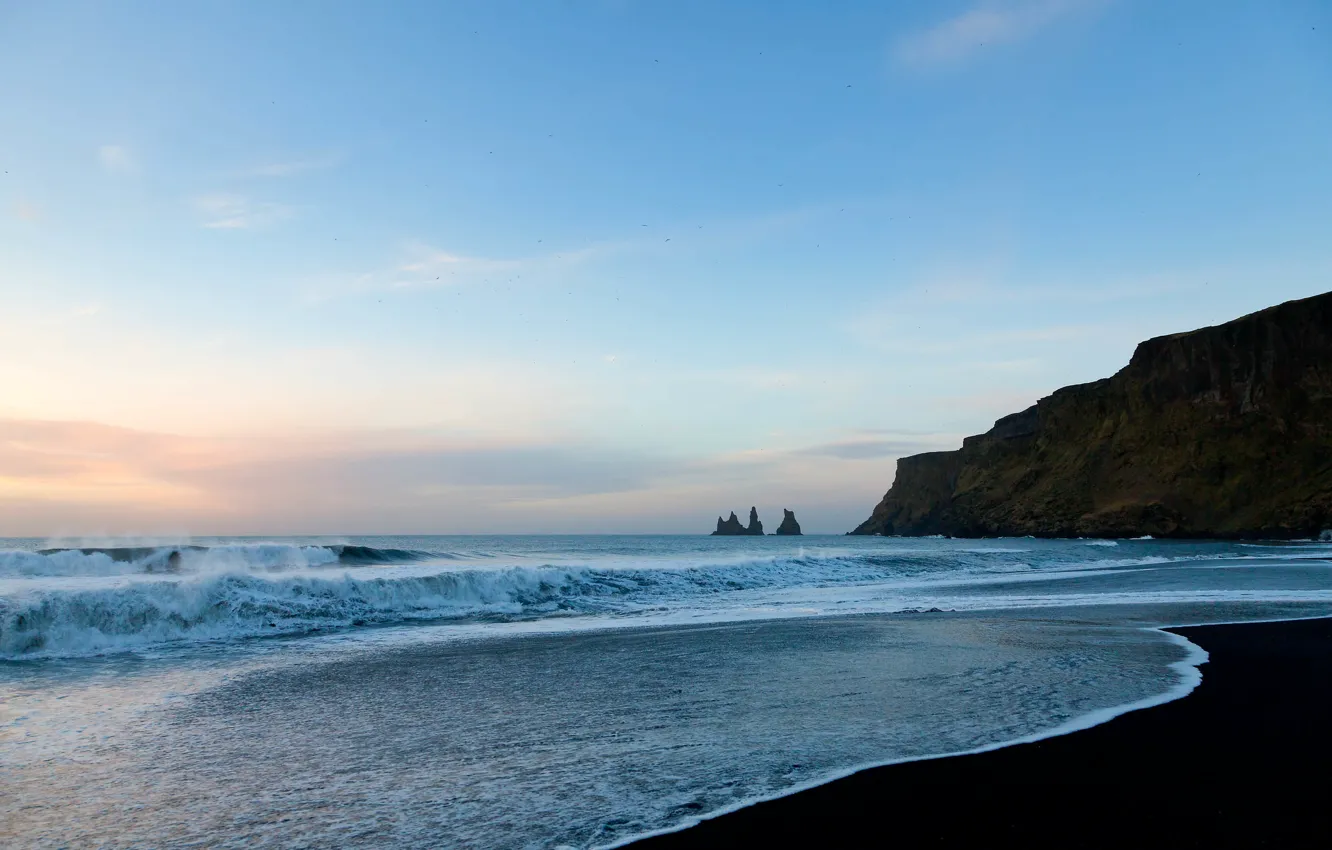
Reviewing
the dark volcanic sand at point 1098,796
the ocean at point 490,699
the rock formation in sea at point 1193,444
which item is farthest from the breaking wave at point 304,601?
the rock formation in sea at point 1193,444

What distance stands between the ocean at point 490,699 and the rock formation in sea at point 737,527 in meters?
154

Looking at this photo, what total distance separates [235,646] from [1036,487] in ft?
319

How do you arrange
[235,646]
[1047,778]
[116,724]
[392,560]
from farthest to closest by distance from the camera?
[392,560]
[235,646]
[116,724]
[1047,778]

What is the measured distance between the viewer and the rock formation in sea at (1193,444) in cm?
6975

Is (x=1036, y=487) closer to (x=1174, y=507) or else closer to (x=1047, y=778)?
(x=1174, y=507)

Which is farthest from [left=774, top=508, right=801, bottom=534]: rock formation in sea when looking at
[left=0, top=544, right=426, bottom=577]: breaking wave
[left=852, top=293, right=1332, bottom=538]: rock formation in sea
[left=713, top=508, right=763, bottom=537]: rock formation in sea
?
[left=0, top=544, right=426, bottom=577]: breaking wave

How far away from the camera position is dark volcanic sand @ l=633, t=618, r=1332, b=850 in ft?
12.1

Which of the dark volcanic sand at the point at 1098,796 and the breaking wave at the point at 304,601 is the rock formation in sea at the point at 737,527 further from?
the dark volcanic sand at the point at 1098,796

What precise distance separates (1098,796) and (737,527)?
170 meters

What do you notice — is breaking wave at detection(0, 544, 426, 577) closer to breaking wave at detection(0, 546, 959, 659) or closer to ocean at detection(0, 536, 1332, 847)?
breaking wave at detection(0, 546, 959, 659)

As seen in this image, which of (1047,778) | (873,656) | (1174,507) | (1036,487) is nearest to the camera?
(1047,778)

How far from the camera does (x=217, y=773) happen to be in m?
5.07

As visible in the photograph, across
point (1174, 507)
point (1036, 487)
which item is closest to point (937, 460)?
point (1036, 487)

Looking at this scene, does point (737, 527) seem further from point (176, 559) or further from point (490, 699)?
point (490, 699)
